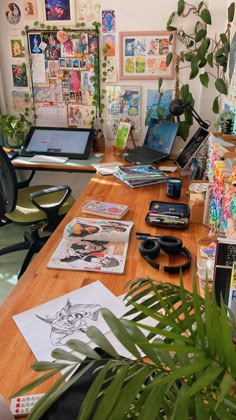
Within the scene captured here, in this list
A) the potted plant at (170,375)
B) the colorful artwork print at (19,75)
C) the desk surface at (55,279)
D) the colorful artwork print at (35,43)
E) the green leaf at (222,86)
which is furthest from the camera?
the colorful artwork print at (19,75)

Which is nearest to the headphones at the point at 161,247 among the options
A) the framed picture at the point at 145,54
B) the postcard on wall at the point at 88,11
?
the framed picture at the point at 145,54

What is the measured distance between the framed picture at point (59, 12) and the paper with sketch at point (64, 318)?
2.24 meters

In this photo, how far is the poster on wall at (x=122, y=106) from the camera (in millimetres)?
2715

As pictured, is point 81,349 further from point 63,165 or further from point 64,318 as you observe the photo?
point 63,165

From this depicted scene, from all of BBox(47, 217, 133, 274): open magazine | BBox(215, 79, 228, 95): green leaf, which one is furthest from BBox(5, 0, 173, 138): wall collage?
BBox(47, 217, 133, 274): open magazine

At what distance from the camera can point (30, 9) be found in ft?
8.67

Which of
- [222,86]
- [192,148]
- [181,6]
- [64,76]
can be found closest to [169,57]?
[181,6]

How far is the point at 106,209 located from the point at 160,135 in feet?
3.57

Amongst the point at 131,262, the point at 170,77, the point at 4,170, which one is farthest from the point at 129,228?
the point at 170,77

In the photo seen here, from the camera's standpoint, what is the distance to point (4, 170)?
6.82 feet

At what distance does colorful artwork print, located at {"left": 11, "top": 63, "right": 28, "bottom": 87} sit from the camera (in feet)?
9.28

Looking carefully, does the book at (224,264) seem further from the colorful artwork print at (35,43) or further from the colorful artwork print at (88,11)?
the colorful artwork print at (35,43)

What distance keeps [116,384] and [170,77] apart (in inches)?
98.8

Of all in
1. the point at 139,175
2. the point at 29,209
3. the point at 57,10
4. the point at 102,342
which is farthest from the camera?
the point at 57,10
